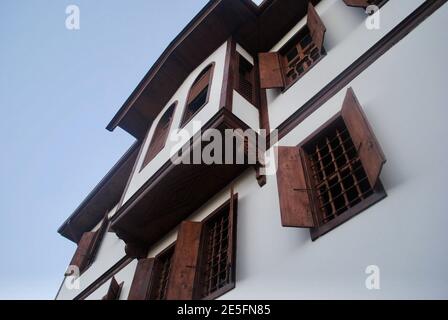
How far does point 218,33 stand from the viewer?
8453 millimetres

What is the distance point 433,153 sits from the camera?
3.44m

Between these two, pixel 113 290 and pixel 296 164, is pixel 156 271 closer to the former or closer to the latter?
pixel 113 290

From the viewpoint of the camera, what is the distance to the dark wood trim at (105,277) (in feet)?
27.9

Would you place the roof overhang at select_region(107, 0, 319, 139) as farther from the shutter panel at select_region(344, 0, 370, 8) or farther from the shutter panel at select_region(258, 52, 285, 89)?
the shutter panel at select_region(344, 0, 370, 8)

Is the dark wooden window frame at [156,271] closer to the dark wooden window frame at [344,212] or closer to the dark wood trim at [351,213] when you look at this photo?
the dark wooden window frame at [344,212]

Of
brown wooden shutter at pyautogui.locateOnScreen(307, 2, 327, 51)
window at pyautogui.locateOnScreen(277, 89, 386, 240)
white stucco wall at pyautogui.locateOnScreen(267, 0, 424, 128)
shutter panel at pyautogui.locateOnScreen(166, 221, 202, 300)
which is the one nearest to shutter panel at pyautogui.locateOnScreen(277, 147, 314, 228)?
window at pyautogui.locateOnScreen(277, 89, 386, 240)

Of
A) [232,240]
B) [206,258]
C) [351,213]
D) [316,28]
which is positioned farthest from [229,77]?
[351,213]

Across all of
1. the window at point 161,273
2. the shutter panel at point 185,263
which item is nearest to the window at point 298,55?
the shutter panel at point 185,263

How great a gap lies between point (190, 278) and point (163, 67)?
5.83m

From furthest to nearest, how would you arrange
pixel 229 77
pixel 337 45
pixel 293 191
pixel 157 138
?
pixel 157 138 → pixel 229 77 → pixel 337 45 → pixel 293 191

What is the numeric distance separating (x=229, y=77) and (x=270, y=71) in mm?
907
